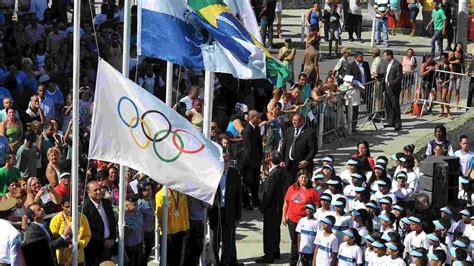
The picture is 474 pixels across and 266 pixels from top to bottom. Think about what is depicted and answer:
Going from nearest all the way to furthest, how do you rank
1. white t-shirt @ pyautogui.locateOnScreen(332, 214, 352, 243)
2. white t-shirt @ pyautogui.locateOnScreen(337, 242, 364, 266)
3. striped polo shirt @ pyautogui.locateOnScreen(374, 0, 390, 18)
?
white t-shirt @ pyautogui.locateOnScreen(337, 242, 364, 266) < white t-shirt @ pyautogui.locateOnScreen(332, 214, 352, 243) < striped polo shirt @ pyautogui.locateOnScreen(374, 0, 390, 18)

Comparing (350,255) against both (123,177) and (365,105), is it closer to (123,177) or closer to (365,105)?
(123,177)

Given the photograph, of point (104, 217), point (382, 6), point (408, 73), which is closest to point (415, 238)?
point (104, 217)

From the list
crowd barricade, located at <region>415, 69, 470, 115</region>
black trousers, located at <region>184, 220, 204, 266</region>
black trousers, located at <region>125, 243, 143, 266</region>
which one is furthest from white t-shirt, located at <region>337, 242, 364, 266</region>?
crowd barricade, located at <region>415, 69, 470, 115</region>

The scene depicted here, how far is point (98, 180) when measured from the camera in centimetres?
1948

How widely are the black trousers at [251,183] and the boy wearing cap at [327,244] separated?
3.73 meters

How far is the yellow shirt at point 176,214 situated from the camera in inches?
738

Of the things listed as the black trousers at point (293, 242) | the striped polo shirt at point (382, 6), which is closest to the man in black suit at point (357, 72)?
the black trousers at point (293, 242)

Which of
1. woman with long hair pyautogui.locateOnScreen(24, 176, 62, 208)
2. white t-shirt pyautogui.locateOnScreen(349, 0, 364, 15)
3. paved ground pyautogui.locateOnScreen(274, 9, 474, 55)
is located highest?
white t-shirt pyautogui.locateOnScreen(349, 0, 364, 15)

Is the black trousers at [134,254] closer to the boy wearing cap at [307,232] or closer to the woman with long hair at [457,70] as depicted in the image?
the boy wearing cap at [307,232]

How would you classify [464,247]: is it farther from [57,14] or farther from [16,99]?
[57,14]

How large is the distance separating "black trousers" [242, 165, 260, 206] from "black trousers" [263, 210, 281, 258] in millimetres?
2176

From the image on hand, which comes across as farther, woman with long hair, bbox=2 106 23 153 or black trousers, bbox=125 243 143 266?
woman with long hair, bbox=2 106 23 153

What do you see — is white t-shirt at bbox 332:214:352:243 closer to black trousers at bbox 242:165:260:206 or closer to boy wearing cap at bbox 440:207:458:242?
boy wearing cap at bbox 440:207:458:242

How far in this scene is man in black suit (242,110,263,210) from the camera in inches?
928
